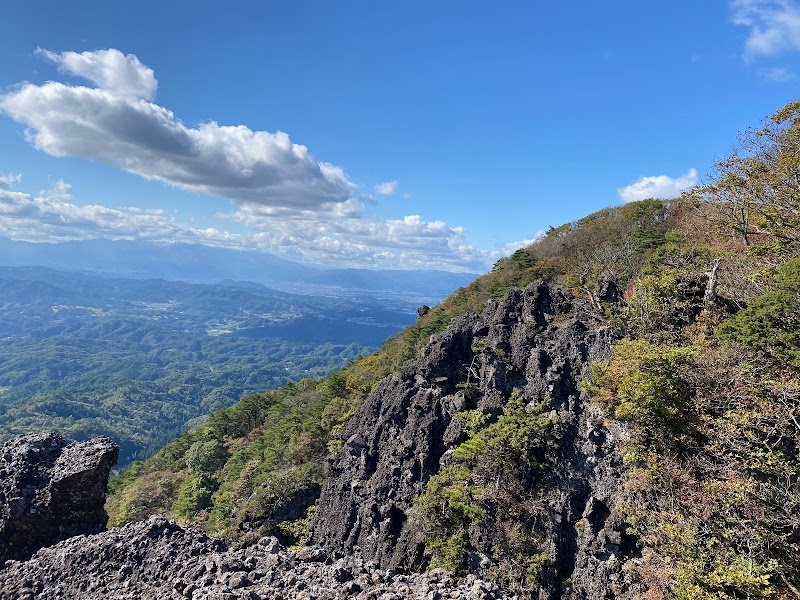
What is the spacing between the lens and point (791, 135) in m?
17.6

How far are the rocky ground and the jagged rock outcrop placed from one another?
736cm

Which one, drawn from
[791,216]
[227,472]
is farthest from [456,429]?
[227,472]

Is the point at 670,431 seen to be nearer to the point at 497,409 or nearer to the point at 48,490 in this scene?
the point at 497,409

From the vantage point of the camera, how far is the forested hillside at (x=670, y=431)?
12281 mm

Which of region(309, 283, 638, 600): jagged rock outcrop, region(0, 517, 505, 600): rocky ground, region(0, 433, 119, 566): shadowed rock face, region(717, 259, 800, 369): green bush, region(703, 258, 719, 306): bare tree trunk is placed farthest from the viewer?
region(703, 258, 719, 306): bare tree trunk

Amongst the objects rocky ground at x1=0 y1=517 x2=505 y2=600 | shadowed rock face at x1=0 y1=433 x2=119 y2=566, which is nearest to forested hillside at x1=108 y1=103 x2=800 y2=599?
rocky ground at x1=0 y1=517 x2=505 y2=600

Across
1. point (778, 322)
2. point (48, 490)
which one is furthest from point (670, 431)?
point (48, 490)

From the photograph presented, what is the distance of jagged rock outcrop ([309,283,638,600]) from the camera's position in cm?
1719

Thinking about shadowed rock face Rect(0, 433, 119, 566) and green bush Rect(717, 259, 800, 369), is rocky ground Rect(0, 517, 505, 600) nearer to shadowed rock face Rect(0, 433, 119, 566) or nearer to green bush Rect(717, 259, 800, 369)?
shadowed rock face Rect(0, 433, 119, 566)

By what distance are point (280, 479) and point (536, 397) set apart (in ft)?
67.2

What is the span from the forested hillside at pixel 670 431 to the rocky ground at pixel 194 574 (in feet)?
22.4

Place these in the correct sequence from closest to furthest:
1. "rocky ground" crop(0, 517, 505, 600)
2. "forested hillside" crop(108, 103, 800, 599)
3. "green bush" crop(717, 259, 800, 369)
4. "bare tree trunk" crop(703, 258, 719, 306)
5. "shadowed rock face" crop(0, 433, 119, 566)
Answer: "rocky ground" crop(0, 517, 505, 600), "forested hillside" crop(108, 103, 800, 599), "green bush" crop(717, 259, 800, 369), "shadowed rock face" crop(0, 433, 119, 566), "bare tree trunk" crop(703, 258, 719, 306)

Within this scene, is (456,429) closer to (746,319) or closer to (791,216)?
(746,319)

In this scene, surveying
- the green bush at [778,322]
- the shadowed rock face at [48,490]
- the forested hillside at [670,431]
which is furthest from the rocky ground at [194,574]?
the green bush at [778,322]
